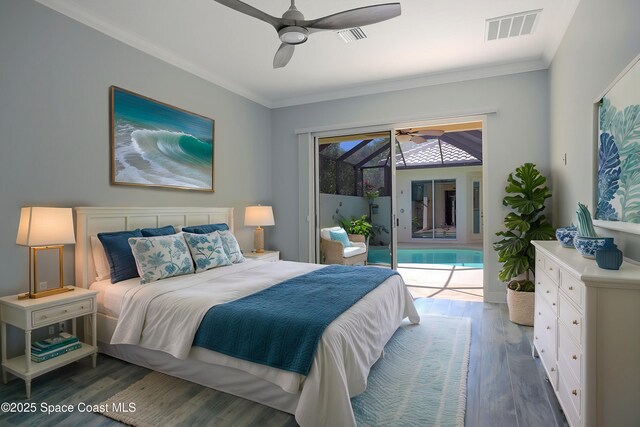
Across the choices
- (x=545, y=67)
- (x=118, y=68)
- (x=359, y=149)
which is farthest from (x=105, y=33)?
(x=545, y=67)

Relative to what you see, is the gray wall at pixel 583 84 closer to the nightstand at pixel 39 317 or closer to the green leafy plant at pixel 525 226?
the green leafy plant at pixel 525 226

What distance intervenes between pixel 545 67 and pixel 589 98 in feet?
6.05

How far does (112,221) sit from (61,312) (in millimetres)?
915

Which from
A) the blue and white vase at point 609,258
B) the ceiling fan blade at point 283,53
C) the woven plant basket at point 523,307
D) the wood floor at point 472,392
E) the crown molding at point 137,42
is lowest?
the wood floor at point 472,392

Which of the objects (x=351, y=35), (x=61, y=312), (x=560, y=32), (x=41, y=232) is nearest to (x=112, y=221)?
(x=41, y=232)

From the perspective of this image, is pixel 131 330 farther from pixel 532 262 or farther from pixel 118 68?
pixel 532 262

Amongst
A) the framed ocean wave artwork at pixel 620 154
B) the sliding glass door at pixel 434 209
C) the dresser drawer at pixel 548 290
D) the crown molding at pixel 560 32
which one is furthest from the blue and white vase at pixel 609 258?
the sliding glass door at pixel 434 209

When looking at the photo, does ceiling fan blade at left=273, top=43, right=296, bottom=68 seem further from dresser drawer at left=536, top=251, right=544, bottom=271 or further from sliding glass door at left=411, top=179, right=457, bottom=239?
sliding glass door at left=411, top=179, right=457, bottom=239

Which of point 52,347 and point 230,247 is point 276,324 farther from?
point 230,247

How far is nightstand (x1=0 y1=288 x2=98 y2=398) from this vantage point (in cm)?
222

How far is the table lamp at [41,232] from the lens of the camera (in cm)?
231

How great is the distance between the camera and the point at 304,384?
70.0 inches

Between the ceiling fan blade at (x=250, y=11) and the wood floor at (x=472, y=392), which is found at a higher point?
the ceiling fan blade at (x=250, y=11)

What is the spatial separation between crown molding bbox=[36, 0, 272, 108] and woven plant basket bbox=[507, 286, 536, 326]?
418cm
